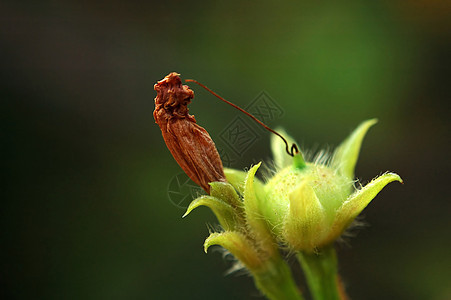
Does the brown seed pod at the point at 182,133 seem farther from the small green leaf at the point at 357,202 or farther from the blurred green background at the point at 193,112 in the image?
the blurred green background at the point at 193,112

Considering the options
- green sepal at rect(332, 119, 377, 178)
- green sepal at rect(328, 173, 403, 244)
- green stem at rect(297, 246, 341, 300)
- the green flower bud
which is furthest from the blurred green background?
green sepal at rect(328, 173, 403, 244)

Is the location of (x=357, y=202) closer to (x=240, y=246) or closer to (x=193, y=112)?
(x=240, y=246)

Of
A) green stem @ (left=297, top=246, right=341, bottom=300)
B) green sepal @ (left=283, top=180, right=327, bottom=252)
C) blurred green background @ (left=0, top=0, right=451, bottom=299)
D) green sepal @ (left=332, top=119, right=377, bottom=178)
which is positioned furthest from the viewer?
blurred green background @ (left=0, top=0, right=451, bottom=299)

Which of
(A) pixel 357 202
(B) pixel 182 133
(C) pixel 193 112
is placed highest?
(C) pixel 193 112

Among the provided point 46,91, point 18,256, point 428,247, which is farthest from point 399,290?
point 46,91

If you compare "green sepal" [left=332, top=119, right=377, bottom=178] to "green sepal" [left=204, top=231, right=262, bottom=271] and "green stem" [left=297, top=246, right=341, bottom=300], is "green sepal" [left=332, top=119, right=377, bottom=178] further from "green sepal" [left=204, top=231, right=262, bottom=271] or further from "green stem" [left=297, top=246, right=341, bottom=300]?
"green sepal" [left=204, top=231, right=262, bottom=271]

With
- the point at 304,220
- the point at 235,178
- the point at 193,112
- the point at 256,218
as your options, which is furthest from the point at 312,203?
the point at 193,112
